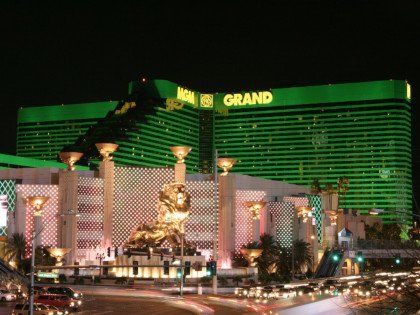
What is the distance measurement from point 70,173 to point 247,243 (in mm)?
21535

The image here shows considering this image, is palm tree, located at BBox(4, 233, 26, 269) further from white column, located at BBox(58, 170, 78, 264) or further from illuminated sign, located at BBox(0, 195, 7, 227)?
illuminated sign, located at BBox(0, 195, 7, 227)

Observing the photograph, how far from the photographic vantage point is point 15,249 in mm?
92375

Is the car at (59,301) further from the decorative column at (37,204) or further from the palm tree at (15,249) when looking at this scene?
the palm tree at (15,249)

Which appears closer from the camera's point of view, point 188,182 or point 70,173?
point 70,173

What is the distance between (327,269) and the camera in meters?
111

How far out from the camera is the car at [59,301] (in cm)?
5831

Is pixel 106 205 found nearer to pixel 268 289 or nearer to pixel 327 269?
pixel 327 269

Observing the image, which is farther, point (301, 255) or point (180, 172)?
point (301, 255)

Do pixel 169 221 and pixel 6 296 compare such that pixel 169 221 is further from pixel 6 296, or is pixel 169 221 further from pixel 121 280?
pixel 6 296

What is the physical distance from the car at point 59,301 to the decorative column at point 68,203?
3560cm

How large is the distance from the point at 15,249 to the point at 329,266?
40.1 metres

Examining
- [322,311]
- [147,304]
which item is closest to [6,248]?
[147,304]

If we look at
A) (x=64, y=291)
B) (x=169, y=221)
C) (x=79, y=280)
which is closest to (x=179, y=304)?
(x=64, y=291)

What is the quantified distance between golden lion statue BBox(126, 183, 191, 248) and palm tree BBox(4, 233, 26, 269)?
10923 millimetres
